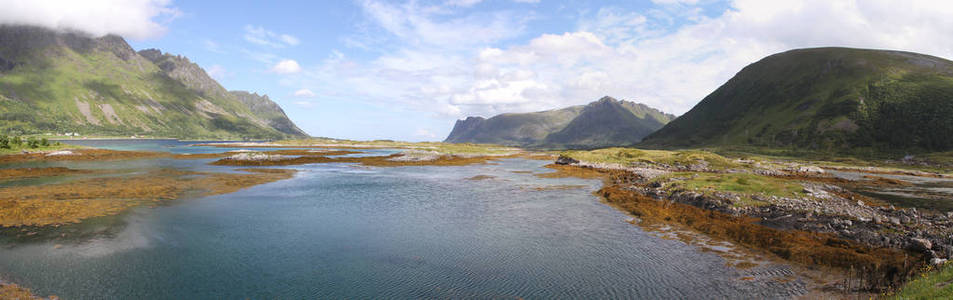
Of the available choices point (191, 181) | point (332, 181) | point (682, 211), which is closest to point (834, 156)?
point (682, 211)

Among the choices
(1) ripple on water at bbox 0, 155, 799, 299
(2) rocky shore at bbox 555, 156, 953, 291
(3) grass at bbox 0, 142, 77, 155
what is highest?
(3) grass at bbox 0, 142, 77, 155

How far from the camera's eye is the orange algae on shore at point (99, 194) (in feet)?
120

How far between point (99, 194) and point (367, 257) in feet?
151

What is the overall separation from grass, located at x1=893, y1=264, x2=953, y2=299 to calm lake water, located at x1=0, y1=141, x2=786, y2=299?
5114mm

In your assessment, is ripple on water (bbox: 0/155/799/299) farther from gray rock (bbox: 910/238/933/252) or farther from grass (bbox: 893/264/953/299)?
gray rock (bbox: 910/238/933/252)

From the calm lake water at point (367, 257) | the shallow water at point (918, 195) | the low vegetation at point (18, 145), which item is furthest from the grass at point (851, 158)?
the low vegetation at point (18, 145)

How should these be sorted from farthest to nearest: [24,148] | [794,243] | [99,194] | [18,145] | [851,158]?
[851,158]
[18,145]
[24,148]
[99,194]
[794,243]

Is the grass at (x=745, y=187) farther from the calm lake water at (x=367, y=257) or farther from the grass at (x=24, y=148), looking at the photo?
the grass at (x=24, y=148)

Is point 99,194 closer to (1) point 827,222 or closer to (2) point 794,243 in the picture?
(2) point 794,243

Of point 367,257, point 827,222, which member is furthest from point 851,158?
point 367,257

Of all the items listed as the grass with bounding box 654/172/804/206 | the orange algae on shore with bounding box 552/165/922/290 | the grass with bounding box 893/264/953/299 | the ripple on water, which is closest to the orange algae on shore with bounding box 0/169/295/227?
the ripple on water

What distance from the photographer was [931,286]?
54.3ft

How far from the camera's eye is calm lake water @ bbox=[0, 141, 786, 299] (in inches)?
852

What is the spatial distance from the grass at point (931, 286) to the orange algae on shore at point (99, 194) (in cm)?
5705
